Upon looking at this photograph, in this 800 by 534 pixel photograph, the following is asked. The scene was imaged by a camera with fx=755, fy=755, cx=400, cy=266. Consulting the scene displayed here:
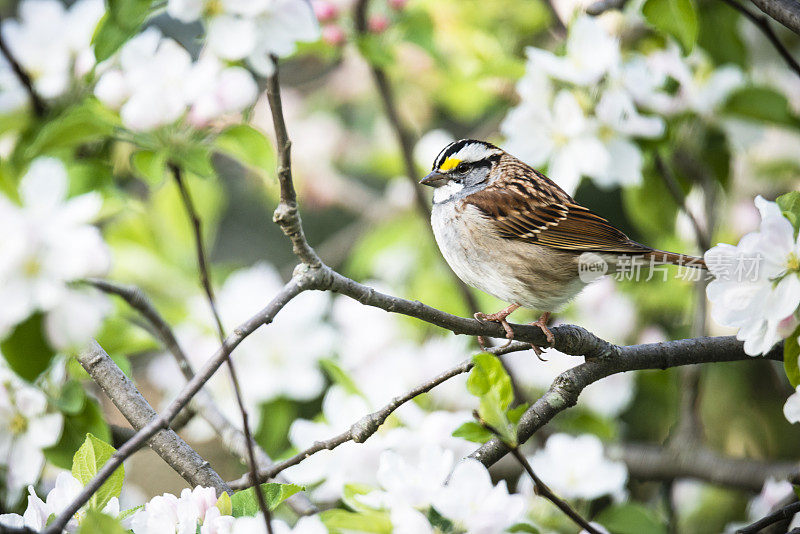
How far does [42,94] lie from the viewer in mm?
1590

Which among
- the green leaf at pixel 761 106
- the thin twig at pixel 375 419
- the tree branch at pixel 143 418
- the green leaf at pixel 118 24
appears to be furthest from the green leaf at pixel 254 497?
the green leaf at pixel 761 106

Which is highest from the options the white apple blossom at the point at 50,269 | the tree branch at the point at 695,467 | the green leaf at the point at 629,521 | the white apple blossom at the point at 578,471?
the white apple blossom at the point at 50,269

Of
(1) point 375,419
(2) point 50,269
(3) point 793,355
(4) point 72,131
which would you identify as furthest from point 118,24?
(3) point 793,355

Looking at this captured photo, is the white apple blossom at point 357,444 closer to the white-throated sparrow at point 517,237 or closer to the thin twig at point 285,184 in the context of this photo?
the white-throated sparrow at point 517,237

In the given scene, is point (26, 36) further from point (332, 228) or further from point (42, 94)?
point (332, 228)

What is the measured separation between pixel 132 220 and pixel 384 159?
0.92 m

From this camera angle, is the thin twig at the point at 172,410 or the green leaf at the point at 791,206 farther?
the green leaf at the point at 791,206

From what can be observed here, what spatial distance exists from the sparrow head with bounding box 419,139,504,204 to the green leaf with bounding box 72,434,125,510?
1005 mm

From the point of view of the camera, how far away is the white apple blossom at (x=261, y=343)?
79.7 inches

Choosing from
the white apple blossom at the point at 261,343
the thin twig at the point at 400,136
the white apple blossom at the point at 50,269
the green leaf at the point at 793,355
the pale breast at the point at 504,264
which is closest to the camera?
the white apple blossom at the point at 50,269

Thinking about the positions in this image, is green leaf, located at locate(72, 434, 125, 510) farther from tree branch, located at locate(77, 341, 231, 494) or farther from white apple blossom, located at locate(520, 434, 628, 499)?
white apple blossom, located at locate(520, 434, 628, 499)

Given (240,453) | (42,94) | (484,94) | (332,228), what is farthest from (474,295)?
(332,228)

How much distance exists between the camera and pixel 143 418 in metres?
1.24

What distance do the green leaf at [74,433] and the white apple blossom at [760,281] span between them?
Result: 1.06 metres
